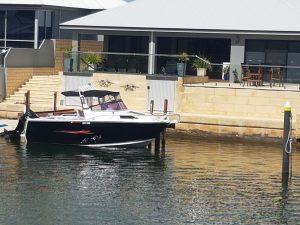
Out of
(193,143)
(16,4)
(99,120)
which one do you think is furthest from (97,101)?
(16,4)

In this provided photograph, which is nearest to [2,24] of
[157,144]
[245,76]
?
[245,76]

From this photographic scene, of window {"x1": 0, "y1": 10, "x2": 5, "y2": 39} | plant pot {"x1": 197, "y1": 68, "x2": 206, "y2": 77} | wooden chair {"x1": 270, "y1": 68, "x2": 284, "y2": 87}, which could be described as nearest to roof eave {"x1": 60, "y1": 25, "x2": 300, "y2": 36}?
plant pot {"x1": 197, "y1": 68, "x2": 206, "y2": 77}

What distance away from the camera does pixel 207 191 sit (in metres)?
34.3

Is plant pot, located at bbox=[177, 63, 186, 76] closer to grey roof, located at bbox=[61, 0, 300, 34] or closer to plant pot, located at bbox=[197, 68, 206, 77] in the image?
plant pot, located at bbox=[197, 68, 206, 77]

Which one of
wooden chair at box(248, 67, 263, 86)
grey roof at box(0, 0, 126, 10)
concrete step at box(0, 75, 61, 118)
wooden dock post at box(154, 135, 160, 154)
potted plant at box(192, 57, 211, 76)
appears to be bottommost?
wooden dock post at box(154, 135, 160, 154)

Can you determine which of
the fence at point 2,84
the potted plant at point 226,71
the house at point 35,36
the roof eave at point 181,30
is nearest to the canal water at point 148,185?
the potted plant at point 226,71

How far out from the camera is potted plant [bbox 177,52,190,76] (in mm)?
49281

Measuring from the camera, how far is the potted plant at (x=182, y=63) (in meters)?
49.3

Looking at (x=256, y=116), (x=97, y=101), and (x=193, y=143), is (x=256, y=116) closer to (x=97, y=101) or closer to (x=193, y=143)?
(x=193, y=143)

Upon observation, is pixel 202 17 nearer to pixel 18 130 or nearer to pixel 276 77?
pixel 276 77

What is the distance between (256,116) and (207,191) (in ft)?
44.9

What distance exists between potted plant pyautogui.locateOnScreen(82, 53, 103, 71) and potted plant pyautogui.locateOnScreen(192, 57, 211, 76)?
4.75 metres

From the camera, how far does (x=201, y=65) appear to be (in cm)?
5069

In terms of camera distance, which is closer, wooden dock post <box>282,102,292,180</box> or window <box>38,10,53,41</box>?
wooden dock post <box>282,102,292,180</box>
